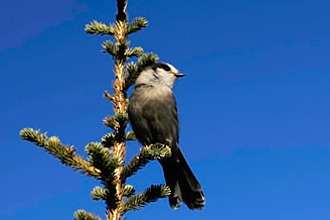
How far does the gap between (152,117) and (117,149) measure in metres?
2.38

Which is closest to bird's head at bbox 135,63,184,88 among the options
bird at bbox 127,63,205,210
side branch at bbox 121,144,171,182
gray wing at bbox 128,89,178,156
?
bird at bbox 127,63,205,210

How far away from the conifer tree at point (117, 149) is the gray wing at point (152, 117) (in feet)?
5.92

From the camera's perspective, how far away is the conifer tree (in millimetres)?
3157

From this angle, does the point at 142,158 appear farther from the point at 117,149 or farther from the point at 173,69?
the point at 173,69

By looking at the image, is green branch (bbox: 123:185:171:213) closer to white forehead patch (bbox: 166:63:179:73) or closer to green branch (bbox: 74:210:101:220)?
green branch (bbox: 74:210:101:220)

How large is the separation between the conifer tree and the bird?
1.58 metres

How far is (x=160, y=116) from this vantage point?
613cm

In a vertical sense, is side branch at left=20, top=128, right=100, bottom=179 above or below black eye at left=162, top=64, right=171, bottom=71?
below

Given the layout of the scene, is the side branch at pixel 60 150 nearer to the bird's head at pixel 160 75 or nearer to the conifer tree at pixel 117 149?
the conifer tree at pixel 117 149

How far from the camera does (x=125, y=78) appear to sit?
4.05 m

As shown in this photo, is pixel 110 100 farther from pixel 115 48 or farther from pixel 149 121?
pixel 149 121

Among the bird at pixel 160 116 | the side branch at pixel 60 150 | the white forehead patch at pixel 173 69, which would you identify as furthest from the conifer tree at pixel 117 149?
the white forehead patch at pixel 173 69

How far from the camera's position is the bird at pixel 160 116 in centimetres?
589

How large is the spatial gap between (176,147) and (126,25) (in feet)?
8.03
